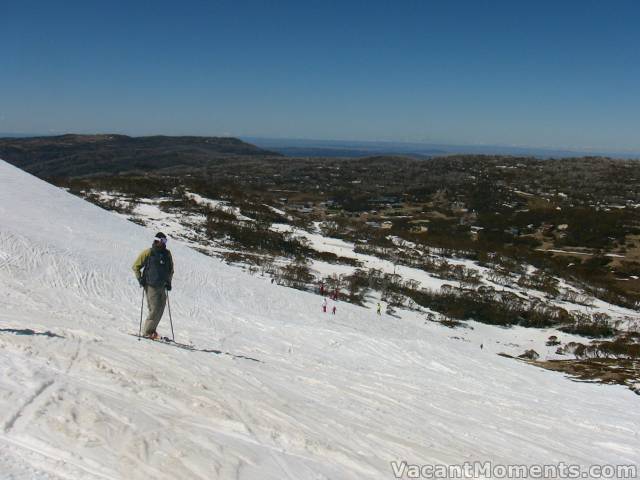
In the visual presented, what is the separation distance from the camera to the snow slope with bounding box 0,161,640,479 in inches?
201

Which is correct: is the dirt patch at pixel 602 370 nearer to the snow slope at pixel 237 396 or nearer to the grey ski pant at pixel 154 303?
the snow slope at pixel 237 396

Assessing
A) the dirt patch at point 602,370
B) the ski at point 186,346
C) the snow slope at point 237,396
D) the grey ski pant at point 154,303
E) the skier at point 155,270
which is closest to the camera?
the snow slope at point 237,396

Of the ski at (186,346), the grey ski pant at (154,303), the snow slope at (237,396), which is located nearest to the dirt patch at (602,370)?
the snow slope at (237,396)

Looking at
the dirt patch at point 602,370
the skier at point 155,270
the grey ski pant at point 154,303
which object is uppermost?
the skier at point 155,270

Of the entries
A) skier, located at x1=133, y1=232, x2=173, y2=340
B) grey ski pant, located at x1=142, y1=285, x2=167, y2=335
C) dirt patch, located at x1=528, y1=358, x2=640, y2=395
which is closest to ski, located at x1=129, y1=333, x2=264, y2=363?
grey ski pant, located at x1=142, y1=285, x2=167, y2=335

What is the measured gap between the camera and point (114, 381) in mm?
6812

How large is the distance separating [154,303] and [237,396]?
3951mm

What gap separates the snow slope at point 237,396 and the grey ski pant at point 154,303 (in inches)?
24.8

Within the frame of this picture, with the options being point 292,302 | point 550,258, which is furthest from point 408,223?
point 292,302

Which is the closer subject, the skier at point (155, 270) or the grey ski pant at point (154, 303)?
the skier at point (155, 270)

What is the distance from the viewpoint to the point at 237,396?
291 inches

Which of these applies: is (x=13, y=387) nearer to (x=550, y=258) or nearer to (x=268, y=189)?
(x=550, y=258)

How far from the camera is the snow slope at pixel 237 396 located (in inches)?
201

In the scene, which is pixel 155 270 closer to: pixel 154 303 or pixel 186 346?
pixel 154 303
